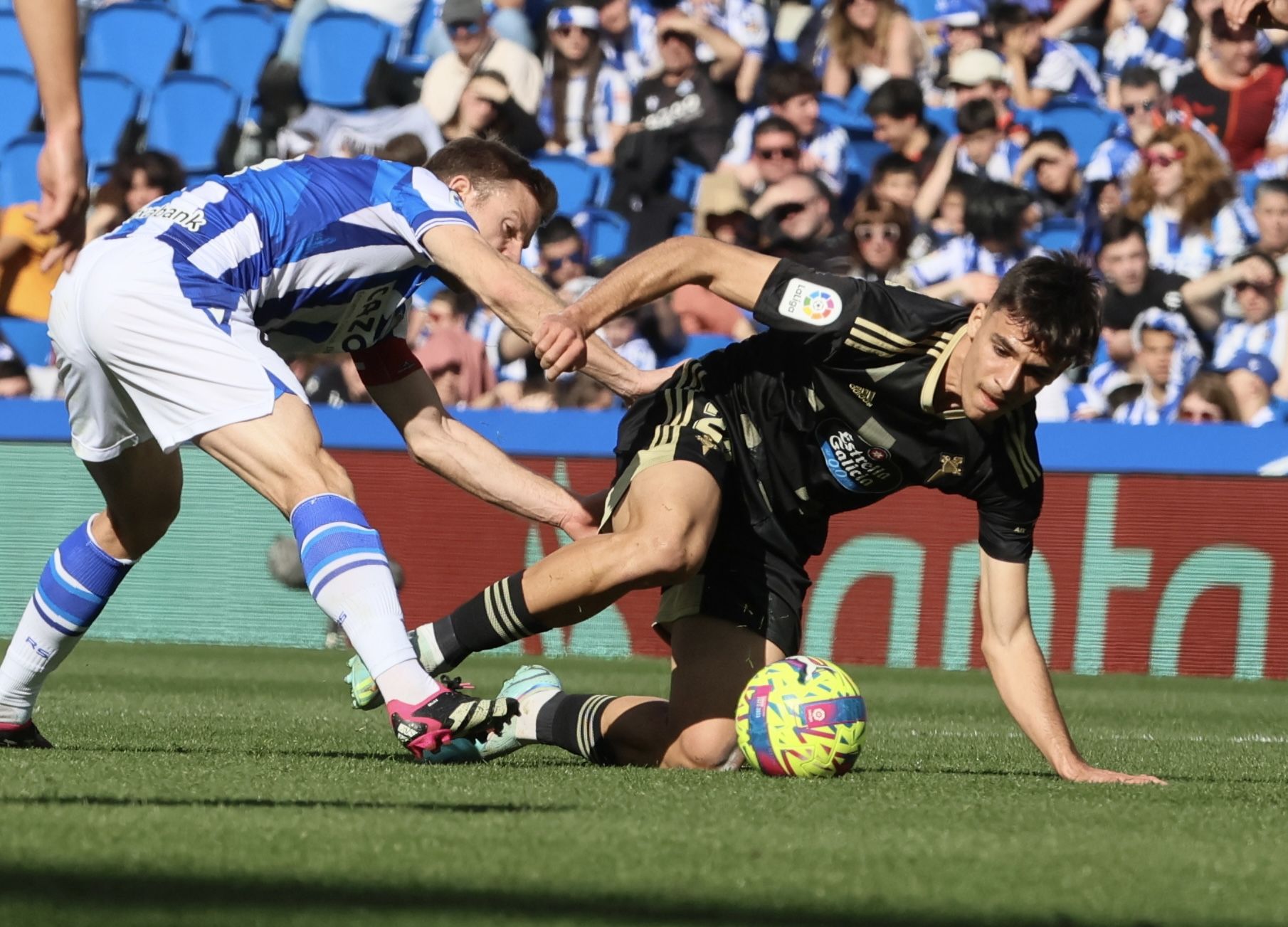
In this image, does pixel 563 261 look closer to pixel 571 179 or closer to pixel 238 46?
pixel 571 179

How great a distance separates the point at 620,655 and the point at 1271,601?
3.69m

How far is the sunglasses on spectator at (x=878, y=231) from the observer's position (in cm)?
1238

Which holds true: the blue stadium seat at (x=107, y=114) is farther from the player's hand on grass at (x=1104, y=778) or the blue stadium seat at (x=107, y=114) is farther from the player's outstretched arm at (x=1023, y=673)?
the player's hand on grass at (x=1104, y=778)

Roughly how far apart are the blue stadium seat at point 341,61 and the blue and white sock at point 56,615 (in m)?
9.97

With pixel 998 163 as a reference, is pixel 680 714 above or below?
above

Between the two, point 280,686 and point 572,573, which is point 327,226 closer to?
point 572,573

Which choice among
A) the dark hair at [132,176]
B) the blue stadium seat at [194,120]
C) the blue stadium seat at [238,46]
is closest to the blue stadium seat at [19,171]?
the blue stadium seat at [194,120]

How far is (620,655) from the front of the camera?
1096cm

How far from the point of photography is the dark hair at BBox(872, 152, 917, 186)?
12930 mm

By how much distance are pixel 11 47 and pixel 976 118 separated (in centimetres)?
869

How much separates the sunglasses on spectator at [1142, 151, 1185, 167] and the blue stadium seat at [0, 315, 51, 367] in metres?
7.90

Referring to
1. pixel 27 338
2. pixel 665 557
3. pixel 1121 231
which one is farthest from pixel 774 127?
pixel 665 557

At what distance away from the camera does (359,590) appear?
15.0ft

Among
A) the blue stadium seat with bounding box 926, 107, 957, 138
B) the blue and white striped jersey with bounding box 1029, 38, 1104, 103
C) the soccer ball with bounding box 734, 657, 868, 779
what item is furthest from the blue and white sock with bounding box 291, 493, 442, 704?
the blue and white striped jersey with bounding box 1029, 38, 1104, 103
